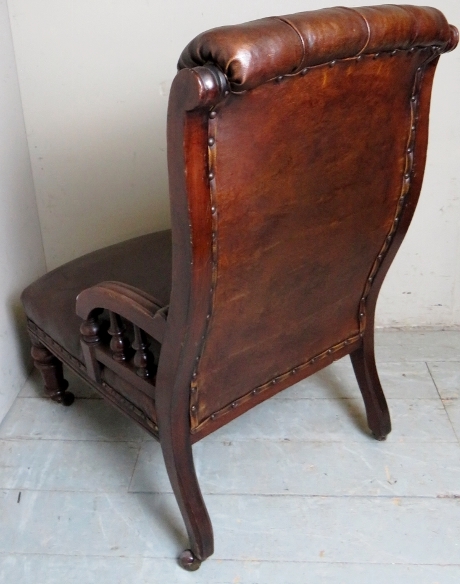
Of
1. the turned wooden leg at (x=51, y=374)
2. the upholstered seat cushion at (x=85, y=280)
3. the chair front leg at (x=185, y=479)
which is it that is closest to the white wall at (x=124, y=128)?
the upholstered seat cushion at (x=85, y=280)

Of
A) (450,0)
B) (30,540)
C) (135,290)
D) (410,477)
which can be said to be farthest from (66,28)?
(410,477)

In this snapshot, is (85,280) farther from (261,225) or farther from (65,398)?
(261,225)

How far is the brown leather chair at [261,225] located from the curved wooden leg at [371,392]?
1.0 inches

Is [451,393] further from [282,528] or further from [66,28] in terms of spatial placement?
[66,28]

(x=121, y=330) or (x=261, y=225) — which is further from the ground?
(x=261, y=225)

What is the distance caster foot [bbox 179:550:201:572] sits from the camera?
1.40 meters

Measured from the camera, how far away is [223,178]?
3.18ft

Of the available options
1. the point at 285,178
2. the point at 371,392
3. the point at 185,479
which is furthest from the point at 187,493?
the point at 285,178

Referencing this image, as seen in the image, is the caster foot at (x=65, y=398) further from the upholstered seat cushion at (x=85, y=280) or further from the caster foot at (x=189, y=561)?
the caster foot at (x=189, y=561)

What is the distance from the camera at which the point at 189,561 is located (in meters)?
1.40

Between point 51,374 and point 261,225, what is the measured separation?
41.2 inches

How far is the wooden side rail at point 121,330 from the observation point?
1.21 m

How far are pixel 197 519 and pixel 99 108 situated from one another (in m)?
1.24

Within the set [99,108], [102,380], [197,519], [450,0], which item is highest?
[450,0]
